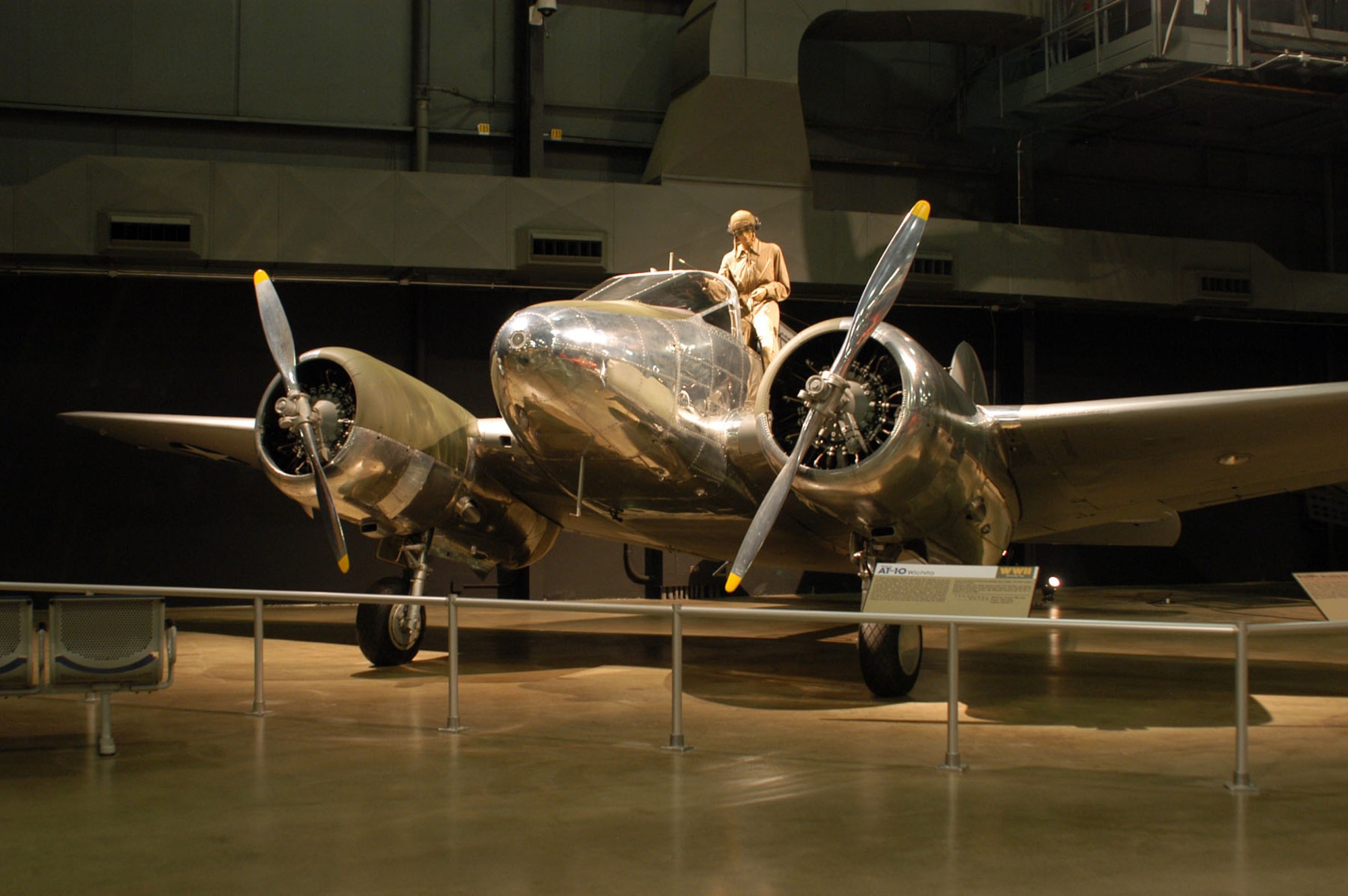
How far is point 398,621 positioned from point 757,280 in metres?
4.34

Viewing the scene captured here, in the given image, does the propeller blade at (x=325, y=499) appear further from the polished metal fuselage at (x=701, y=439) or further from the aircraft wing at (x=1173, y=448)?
the aircraft wing at (x=1173, y=448)

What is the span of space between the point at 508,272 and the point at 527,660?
6949mm

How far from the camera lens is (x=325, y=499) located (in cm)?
905

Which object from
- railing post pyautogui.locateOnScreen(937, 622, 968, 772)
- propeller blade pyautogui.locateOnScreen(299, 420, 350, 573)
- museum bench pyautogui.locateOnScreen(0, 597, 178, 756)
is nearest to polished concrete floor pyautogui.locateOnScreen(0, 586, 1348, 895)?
railing post pyautogui.locateOnScreen(937, 622, 968, 772)

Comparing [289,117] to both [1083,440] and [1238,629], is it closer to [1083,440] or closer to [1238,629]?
[1083,440]

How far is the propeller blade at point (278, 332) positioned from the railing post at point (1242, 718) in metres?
6.90

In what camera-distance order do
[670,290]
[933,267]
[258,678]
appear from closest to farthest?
[258,678]
[670,290]
[933,267]

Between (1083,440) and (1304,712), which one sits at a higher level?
(1083,440)

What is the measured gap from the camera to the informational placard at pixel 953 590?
5.92 metres

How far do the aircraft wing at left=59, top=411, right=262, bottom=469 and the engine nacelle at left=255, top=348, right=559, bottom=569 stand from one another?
1.43m

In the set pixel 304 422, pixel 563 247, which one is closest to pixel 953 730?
pixel 304 422

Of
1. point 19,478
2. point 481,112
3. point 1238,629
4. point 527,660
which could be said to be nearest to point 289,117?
point 481,112

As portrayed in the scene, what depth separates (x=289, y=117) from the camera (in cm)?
1662

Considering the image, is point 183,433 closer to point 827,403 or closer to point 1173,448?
point 827,403
